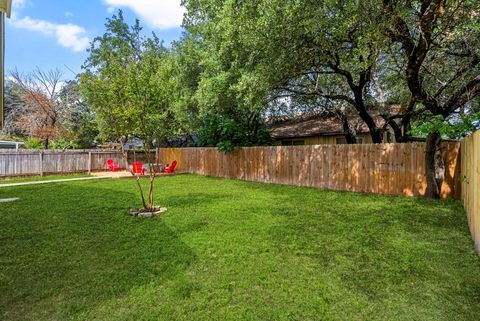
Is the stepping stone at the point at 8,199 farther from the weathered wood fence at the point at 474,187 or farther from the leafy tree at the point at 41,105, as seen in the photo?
the leafy tree at the point at 41,105

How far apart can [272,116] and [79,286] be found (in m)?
14.8

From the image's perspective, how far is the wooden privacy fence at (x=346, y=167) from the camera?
25.8ft

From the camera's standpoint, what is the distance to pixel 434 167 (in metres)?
7.37

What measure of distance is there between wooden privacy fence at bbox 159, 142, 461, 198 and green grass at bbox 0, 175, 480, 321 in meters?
1.42

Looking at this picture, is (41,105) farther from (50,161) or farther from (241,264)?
(241,264)

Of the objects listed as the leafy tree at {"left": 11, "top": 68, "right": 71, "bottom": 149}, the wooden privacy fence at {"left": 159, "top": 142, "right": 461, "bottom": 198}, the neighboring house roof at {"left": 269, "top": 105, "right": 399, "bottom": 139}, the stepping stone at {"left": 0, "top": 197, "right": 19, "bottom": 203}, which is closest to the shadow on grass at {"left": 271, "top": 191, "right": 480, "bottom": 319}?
the wooden privacy fence at {"left": 159, "top": 142, "right": 461, "bottom": 198}

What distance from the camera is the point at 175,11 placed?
1725 cm

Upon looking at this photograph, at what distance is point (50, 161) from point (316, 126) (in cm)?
1494

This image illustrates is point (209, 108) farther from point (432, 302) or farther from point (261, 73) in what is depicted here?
point (432, 302)

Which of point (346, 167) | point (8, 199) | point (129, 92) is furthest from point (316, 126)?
point (8, 199)

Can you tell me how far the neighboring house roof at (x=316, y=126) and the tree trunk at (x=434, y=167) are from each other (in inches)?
262

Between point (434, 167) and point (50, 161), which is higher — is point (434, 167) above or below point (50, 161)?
above

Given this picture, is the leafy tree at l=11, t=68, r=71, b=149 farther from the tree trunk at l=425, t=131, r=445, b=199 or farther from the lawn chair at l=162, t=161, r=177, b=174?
the tree trunk at l=425, t=131, r=445, b=199

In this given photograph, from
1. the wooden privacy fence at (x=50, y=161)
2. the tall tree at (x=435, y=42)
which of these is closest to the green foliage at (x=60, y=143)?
the wooden privacy fence at (x=50, y=161)
